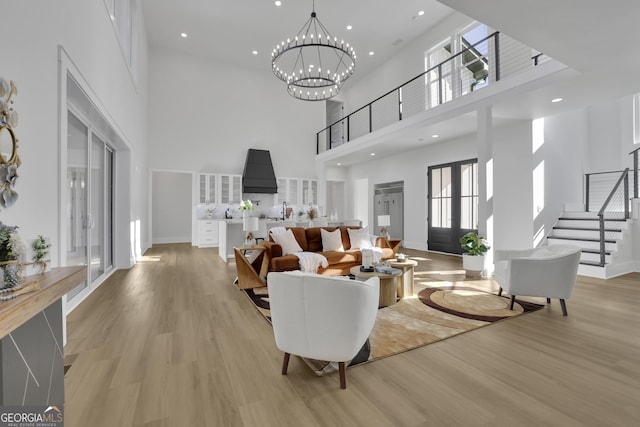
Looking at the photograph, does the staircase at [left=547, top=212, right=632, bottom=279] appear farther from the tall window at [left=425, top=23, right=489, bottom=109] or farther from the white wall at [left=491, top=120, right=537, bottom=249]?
the tall window at [left=425, top=23, right=489, bottom=109]

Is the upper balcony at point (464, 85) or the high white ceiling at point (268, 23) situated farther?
the high white ceiling at point (268, 23)

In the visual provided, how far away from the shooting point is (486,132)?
510 centimetres

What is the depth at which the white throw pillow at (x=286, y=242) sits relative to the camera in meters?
4.75

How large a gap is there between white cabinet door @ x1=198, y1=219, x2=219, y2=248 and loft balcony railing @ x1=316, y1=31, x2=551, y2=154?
4906 millimetres

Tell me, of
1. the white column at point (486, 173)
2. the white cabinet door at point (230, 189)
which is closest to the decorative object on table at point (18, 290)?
the white column at point (486, 173)

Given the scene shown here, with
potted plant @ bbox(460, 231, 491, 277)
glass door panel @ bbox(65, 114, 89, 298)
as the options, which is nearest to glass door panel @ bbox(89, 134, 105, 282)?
glass door panel @ bbox(65, 114, 89, 298)

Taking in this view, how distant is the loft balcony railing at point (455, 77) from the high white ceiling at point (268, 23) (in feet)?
4.61

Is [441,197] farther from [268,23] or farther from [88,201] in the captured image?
[88,201]

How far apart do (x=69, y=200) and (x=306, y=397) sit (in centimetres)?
359

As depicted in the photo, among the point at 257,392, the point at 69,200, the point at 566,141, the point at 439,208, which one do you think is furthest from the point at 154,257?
the point at 566,141

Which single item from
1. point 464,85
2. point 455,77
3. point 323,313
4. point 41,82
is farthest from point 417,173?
point 41,82

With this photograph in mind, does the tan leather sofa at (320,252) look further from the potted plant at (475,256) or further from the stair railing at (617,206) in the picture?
the stair railing at (617,206)

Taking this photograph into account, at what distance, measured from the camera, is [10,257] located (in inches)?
50.9

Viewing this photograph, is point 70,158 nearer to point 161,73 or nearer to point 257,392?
point 257,392
